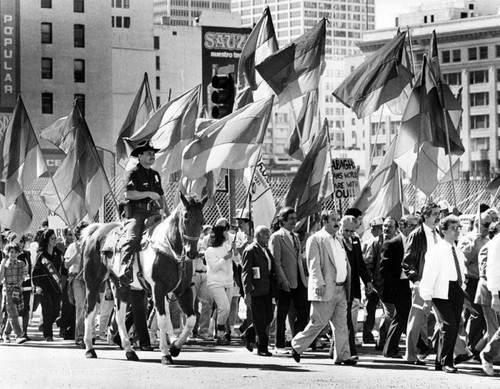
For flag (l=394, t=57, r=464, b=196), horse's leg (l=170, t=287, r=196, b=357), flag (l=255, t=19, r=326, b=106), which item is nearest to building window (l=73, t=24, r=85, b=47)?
flag (l=255, t=19, r=326, b=106)

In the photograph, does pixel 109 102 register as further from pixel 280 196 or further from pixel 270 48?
pixel 270 48

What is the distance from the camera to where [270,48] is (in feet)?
89.0

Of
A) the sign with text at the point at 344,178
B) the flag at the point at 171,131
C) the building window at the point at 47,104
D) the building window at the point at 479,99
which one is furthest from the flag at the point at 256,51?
the building window at the point at 479,99

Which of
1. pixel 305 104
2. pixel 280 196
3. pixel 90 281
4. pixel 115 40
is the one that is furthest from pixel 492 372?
pixel 115 40

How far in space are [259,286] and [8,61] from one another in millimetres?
80781

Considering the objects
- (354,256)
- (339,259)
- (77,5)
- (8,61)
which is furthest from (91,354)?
(77,5)

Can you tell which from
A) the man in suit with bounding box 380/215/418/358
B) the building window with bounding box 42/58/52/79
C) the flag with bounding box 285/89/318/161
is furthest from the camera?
the building window with bounding box 42/58/52/79

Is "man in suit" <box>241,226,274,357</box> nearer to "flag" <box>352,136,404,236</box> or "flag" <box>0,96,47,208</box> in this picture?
"flag" <box>352,136,404,236</box>

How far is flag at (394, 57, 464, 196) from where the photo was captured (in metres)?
22.8

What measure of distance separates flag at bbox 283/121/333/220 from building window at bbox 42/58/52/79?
75097mm

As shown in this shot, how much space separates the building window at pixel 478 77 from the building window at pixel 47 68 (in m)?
58.5

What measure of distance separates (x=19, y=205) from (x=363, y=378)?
13.7 m

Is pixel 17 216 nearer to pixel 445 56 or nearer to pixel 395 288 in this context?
pixel 395 288

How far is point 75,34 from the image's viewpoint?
9862 cm
